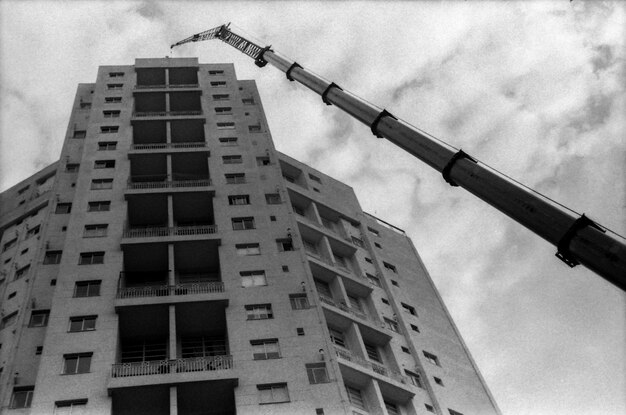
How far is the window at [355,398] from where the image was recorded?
118 ft

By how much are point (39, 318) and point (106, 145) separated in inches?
592

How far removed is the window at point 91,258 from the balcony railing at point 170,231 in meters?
2.17

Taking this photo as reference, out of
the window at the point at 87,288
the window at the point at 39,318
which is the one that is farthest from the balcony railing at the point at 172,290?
the window at the point at 39,318

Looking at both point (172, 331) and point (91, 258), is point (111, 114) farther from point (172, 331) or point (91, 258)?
point (172, 331)

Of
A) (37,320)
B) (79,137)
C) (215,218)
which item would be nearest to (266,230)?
(215,218)

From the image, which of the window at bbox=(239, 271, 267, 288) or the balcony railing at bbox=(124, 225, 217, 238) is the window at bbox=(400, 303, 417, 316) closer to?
the window at bbox=(239, 271, 267, 288)

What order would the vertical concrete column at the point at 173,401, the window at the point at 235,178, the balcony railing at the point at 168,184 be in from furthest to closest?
the window at the point at 235,178 < the balcony railing at the point at 168,184 < the vertical concrete column at the point at 173,401

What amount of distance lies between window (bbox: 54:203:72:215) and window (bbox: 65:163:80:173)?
379cm

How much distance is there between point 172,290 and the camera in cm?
3644

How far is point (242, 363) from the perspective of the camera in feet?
108

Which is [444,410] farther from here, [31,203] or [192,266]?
[31,203]

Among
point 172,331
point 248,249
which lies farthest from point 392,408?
point 172,331

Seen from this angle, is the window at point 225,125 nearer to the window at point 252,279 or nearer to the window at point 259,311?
the window at point 252,279

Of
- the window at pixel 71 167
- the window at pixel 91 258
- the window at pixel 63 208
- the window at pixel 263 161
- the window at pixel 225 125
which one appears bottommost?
the window at pixel 91 258
